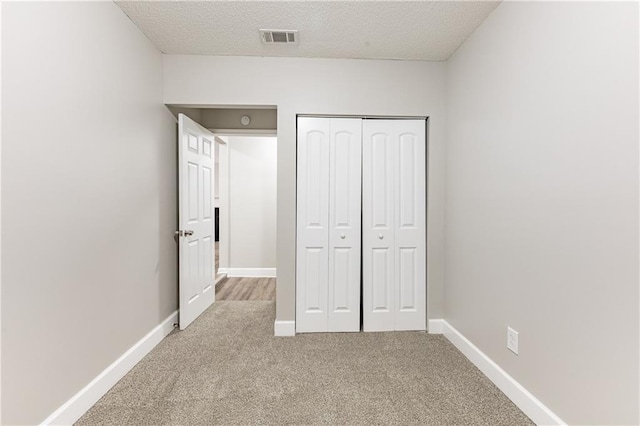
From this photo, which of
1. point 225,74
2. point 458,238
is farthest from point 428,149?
point 225,74

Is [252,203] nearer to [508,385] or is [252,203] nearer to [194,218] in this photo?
[194,218]

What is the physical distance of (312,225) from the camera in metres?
2.77

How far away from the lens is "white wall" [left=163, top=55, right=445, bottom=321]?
2.67 m

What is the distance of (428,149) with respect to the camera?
278 centimetres

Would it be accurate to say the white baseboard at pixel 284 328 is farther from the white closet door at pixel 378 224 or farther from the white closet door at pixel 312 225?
the white closet door at pixel 378 224

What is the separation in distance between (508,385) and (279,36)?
2845mm

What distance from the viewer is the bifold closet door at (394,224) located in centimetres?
279

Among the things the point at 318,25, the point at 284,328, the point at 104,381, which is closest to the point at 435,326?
the point at 284,328

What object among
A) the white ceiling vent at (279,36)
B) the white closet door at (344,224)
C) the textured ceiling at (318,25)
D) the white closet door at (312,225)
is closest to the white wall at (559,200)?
the textured ceiling at (318,25)

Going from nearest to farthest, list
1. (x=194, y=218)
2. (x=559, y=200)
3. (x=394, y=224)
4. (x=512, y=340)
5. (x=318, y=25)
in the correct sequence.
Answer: (x=559, y=200)
(x=512, y=340)
(x=318, y=25)
(x=394, y=224)
(x=194, y=218)

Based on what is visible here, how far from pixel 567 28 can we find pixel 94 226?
8.89 ft

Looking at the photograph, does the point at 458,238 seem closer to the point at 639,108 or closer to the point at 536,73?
the point at 536,73

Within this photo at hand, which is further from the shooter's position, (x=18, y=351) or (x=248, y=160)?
(x=248, y=160)

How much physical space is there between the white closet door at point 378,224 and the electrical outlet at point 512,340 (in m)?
1.06
